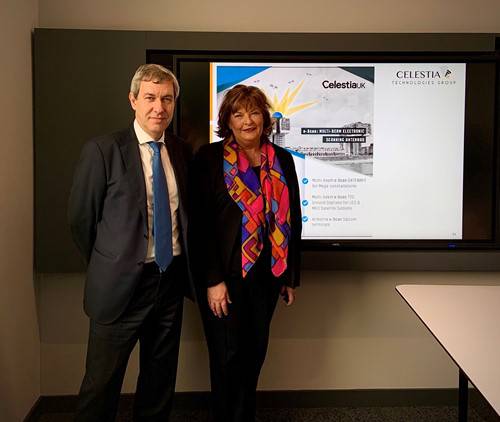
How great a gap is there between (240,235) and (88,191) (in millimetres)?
562

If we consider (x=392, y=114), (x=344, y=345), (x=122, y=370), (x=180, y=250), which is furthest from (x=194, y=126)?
(x=344, y=345)

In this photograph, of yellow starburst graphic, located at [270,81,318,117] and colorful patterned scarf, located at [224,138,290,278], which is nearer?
colorful patterned scarf, located at [224,138,290,278]

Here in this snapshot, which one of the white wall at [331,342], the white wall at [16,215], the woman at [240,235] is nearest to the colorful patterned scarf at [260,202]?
the woman at [240,235]

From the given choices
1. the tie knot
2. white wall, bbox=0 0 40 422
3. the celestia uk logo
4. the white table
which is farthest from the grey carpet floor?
the celestia uk logo

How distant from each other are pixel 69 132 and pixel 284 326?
1404mm

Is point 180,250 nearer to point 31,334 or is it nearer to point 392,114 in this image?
point 31,334

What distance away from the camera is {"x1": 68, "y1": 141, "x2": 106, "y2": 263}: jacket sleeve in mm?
1704

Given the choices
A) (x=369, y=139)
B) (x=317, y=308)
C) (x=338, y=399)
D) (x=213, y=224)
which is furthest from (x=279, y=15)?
(x=338, y=399)

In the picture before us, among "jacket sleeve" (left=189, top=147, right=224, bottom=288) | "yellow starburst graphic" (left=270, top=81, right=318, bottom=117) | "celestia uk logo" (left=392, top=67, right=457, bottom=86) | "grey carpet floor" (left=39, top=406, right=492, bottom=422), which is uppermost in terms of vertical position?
"celestia uk logo" (left=392, top=67, right=457, bottom=86)

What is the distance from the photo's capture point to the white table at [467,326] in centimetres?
121

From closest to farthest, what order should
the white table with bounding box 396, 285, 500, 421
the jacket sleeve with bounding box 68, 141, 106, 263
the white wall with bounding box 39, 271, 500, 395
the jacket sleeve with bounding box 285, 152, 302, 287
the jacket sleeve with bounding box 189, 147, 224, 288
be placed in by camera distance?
the white table with bounding box 396, 285, 500, 421 < the jacket sleeve with bounding box 68, 141, 106, 263 < the jacket sleeve with bounding box 189, 147, 224, 288 < the jacket sleeve with bounding box 285, 152, 302, 287 < the white wall with bounding box 39, 271, 500, 395

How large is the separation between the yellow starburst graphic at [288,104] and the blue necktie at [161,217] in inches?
31.3

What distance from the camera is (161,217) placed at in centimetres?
175

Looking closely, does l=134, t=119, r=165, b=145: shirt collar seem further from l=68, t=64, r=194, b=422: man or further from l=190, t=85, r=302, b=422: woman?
l=190, t=85, r=302, b=422: woman
